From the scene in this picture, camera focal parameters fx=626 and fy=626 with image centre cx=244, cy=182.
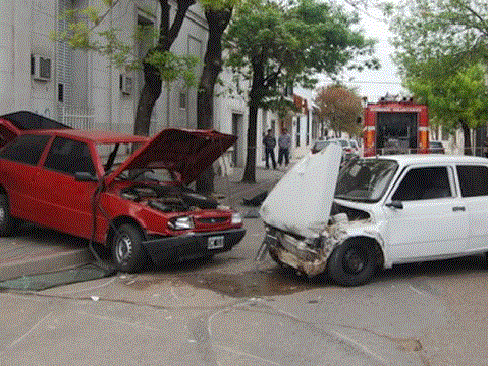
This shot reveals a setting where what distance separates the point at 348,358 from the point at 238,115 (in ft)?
81.5

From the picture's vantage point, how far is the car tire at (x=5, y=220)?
955 centimetres

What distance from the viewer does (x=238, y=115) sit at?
1155 inches

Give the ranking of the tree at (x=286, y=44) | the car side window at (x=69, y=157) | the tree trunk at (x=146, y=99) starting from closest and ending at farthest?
the car side window at (x=69, y=157), the tree trunk at (x=146, y=99), the tree at (x=286, y=44)

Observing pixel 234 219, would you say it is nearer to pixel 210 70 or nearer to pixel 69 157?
pixel 69 157

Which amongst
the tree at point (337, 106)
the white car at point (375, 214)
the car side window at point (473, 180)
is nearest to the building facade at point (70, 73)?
the white car at point (375, 214)

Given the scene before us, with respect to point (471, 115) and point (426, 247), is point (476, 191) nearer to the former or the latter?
point (426, 247)

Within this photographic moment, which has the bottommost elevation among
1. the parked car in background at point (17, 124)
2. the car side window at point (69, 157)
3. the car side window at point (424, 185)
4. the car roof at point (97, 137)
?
the car side window at point (424, 185)

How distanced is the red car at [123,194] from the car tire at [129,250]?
1 cm

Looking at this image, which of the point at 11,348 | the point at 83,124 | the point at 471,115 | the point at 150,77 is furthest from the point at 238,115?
the point at 11,348

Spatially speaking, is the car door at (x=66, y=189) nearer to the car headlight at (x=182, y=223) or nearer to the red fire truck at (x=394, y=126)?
the car headlight at (x=182, y=223)

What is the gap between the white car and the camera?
281 inches

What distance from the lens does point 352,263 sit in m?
7.26

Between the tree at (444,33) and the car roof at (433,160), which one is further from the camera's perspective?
the tree at (444,33)

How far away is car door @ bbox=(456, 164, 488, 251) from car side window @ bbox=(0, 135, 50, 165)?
19.3ft
